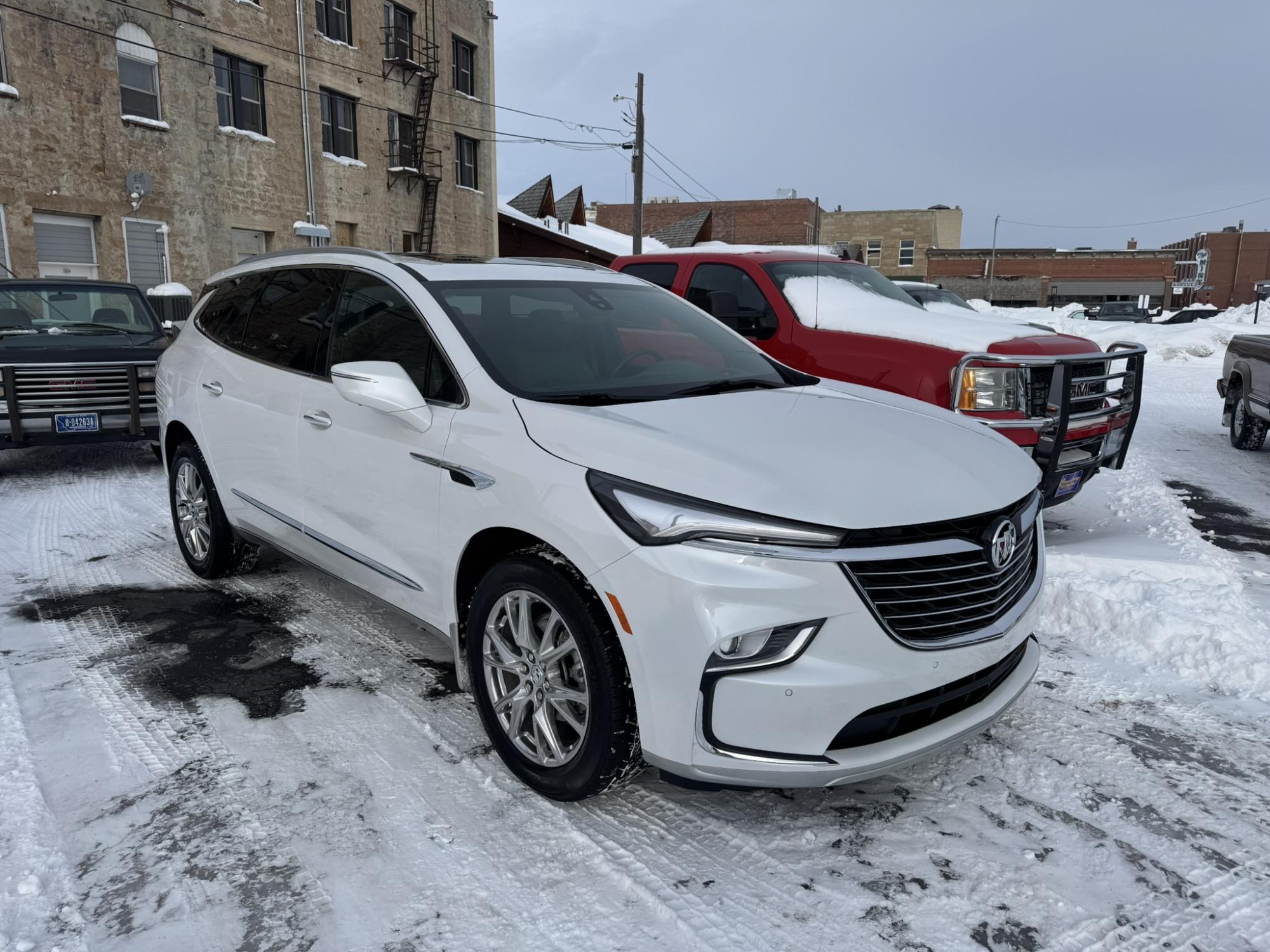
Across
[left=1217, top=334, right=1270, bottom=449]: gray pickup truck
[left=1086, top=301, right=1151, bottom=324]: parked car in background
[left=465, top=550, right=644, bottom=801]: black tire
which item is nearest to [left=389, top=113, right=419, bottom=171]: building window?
[left=1217, top=334, right=1270, bottom=449]: gray pickup truck

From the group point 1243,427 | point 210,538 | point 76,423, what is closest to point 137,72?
point 76,423

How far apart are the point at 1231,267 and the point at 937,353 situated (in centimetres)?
8070

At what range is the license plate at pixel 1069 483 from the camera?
559 cm

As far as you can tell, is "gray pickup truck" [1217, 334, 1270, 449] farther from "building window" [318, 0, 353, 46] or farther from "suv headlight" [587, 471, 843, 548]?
"building window" [318, 0, 353, 46]

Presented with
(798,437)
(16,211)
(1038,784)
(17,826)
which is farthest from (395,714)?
(16,211)

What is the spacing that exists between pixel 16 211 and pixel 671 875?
743 inches

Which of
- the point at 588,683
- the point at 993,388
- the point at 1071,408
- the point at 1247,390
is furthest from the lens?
the point at 1247,390

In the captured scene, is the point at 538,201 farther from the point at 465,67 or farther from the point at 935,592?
the point at 935,592

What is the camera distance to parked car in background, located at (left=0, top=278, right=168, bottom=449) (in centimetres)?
759

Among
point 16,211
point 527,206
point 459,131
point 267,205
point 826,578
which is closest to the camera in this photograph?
point 826,578

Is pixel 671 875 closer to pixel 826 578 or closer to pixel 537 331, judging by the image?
pixel 826 578

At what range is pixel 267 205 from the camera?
21.2 meters

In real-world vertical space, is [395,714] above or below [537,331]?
below

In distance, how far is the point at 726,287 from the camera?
23.4ft
